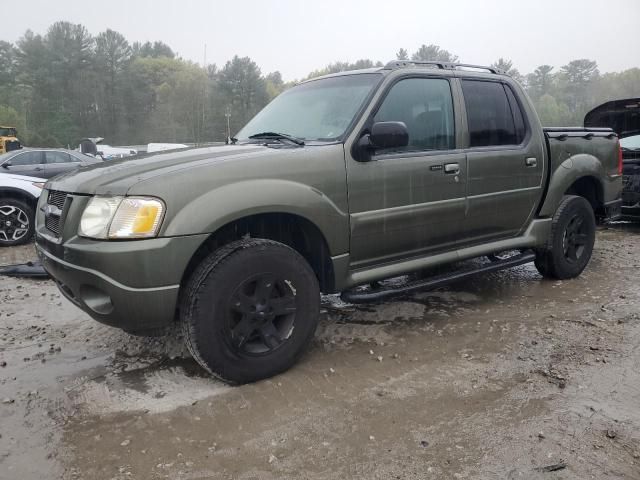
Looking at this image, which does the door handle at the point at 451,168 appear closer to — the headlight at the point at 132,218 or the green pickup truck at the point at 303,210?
the green pickup truck at the point at 303,210

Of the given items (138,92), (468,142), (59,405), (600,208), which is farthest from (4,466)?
(138,92)

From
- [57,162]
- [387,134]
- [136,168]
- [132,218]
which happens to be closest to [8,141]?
[57,162]

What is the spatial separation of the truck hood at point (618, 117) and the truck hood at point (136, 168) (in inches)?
267

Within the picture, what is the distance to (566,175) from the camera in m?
4.63

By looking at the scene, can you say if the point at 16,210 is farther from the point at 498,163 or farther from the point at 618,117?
the point at 618,117

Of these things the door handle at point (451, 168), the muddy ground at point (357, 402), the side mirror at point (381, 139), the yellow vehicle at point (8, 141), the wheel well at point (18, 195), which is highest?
the yellow vehicle at point (8, 141)

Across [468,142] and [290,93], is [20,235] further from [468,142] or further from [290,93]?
[468,142]

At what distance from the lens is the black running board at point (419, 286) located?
10.9ft

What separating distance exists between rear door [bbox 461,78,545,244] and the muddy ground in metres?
0.76

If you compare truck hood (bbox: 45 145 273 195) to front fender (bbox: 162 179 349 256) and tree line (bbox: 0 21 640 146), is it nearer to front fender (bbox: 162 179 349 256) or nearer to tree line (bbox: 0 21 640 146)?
front fender (bbox: 162 179 349 256)

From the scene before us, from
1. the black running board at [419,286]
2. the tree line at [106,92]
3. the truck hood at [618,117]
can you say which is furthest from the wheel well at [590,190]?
the tree line at [106,92]

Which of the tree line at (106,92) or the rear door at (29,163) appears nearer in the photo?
the rear door at (29,163)

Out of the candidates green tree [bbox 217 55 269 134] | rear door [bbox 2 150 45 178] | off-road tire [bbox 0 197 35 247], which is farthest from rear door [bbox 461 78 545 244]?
green tree [bbox 217 55 269 134]

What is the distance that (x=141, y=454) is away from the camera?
7.50 ft
